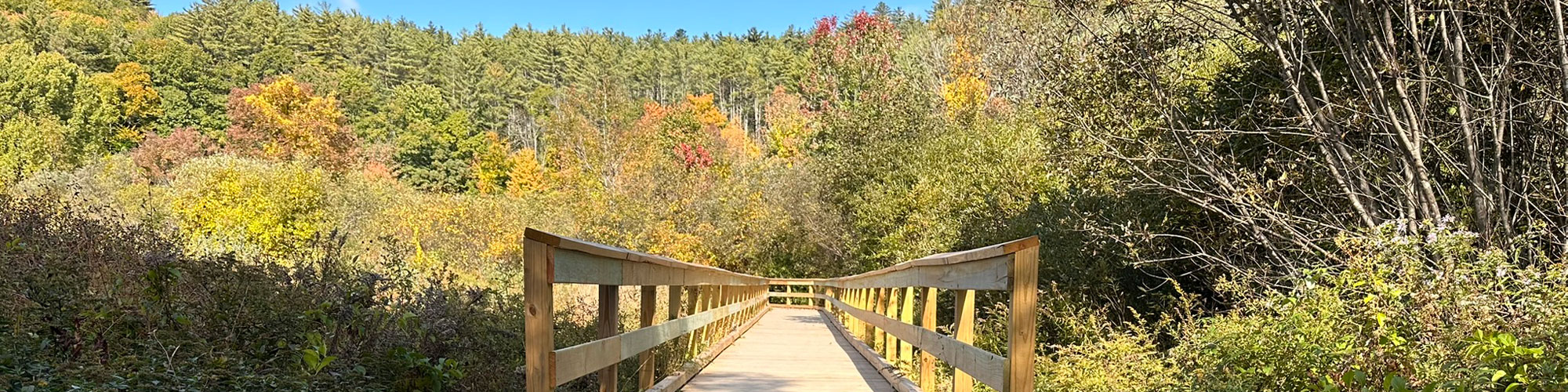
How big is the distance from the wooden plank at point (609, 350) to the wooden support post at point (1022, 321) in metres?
1.30

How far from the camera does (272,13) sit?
236 feet

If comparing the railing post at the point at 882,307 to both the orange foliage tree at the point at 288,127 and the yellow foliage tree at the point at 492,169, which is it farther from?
the yellow foliage tree at the point at 492,169

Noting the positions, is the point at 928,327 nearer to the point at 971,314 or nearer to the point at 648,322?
the point at 971,314

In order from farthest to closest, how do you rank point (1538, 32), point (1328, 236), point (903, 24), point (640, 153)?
1. point (903, 24)
2. point (640, 153)
3. point (1328, 236)
4. point (1538, 32)

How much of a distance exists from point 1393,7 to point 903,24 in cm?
4357

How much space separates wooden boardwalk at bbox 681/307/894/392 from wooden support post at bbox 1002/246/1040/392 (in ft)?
8.72

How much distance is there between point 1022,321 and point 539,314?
1.38 m

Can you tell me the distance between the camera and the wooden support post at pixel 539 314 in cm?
262

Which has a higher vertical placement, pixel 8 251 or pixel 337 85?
pixel 337 85

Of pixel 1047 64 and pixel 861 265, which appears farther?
pixel 861 265

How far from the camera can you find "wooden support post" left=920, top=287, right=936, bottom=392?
199 inches

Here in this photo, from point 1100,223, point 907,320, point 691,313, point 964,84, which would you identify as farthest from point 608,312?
point 964,84

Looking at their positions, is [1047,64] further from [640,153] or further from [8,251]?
[640,153]

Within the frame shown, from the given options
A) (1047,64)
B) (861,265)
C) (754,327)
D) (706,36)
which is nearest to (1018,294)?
A: (1047,64)
